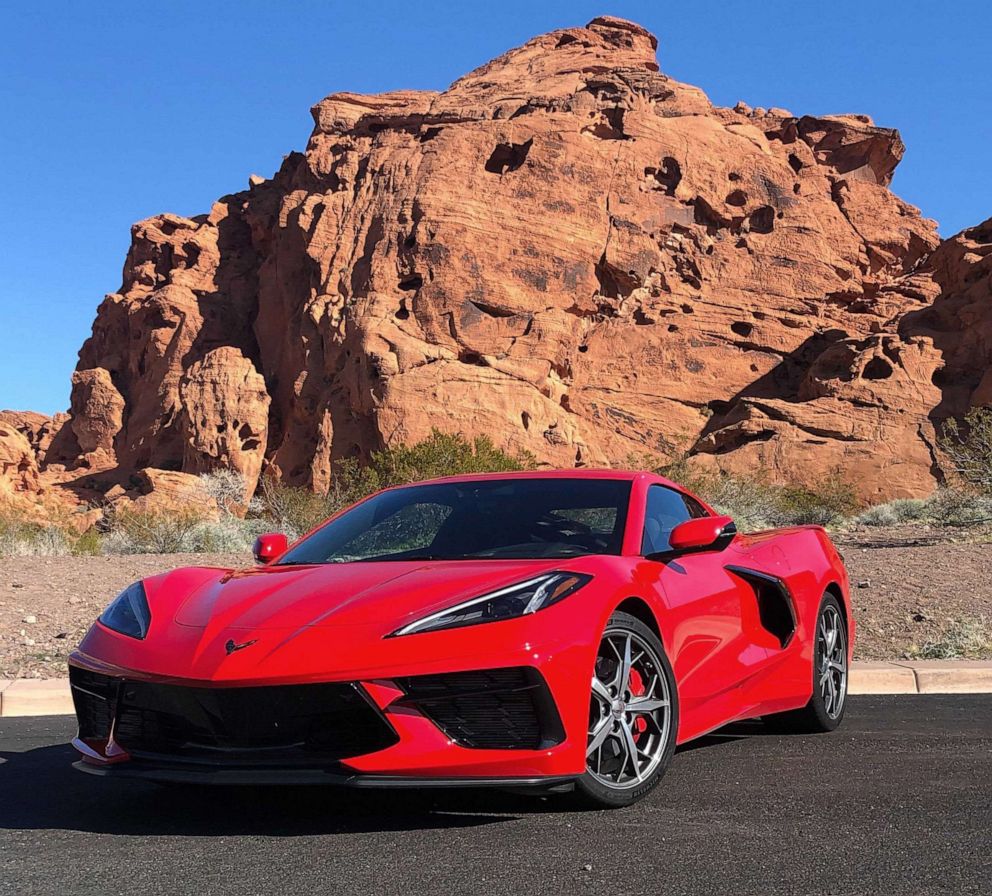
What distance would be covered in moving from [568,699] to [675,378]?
3971 cm

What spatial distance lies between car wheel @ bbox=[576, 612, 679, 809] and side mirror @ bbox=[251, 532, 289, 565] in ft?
6.13

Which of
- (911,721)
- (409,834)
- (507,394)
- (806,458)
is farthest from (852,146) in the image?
(409,834)

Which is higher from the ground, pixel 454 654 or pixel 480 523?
pixel 480 523

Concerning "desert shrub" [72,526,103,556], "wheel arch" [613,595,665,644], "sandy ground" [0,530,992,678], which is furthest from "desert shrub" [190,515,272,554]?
"wheel arch" [613,595,665,644]

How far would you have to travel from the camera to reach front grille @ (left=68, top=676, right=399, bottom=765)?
355cm

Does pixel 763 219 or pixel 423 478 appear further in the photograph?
pixel 763 219

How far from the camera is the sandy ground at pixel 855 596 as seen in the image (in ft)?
29.9

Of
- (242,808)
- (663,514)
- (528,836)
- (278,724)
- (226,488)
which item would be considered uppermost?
(226,488)

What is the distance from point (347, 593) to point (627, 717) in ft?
3.73

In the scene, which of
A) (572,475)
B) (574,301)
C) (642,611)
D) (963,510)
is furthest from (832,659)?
(574,301)

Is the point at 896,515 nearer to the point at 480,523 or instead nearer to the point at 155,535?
the point at 155,535

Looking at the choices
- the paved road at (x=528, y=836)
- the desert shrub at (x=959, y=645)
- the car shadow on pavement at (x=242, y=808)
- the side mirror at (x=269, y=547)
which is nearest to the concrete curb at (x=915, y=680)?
the desert shrub at (x=959, y=645)

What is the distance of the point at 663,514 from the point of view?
5.27 meters

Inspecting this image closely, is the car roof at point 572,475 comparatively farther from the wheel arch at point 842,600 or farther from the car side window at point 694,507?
the wheel arch at point 842,600
